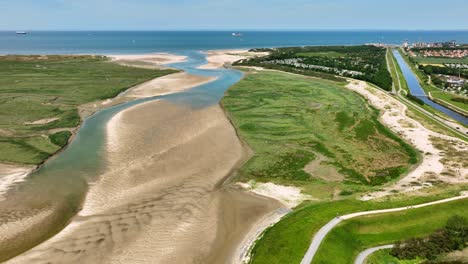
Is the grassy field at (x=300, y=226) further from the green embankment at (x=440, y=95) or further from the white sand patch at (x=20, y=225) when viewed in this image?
the green embankment at (x=440, y=95)

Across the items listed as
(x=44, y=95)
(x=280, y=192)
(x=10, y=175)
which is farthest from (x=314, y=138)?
(x=44, y=95)

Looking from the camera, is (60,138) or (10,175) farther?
(60,138)

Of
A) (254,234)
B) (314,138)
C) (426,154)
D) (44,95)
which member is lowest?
(254,234)

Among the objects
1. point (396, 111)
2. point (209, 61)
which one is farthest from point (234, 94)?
point (209, 61)

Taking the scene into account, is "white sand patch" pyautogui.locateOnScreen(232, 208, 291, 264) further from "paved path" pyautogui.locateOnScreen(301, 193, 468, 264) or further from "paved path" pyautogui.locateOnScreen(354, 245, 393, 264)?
"paved path" pyautogui.locateOnScreen(354, 245, 393, 264)

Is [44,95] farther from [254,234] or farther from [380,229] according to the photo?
[380,229]

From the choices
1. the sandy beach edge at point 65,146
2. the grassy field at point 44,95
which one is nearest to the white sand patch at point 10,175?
the sandy beach edge at point 65,146
